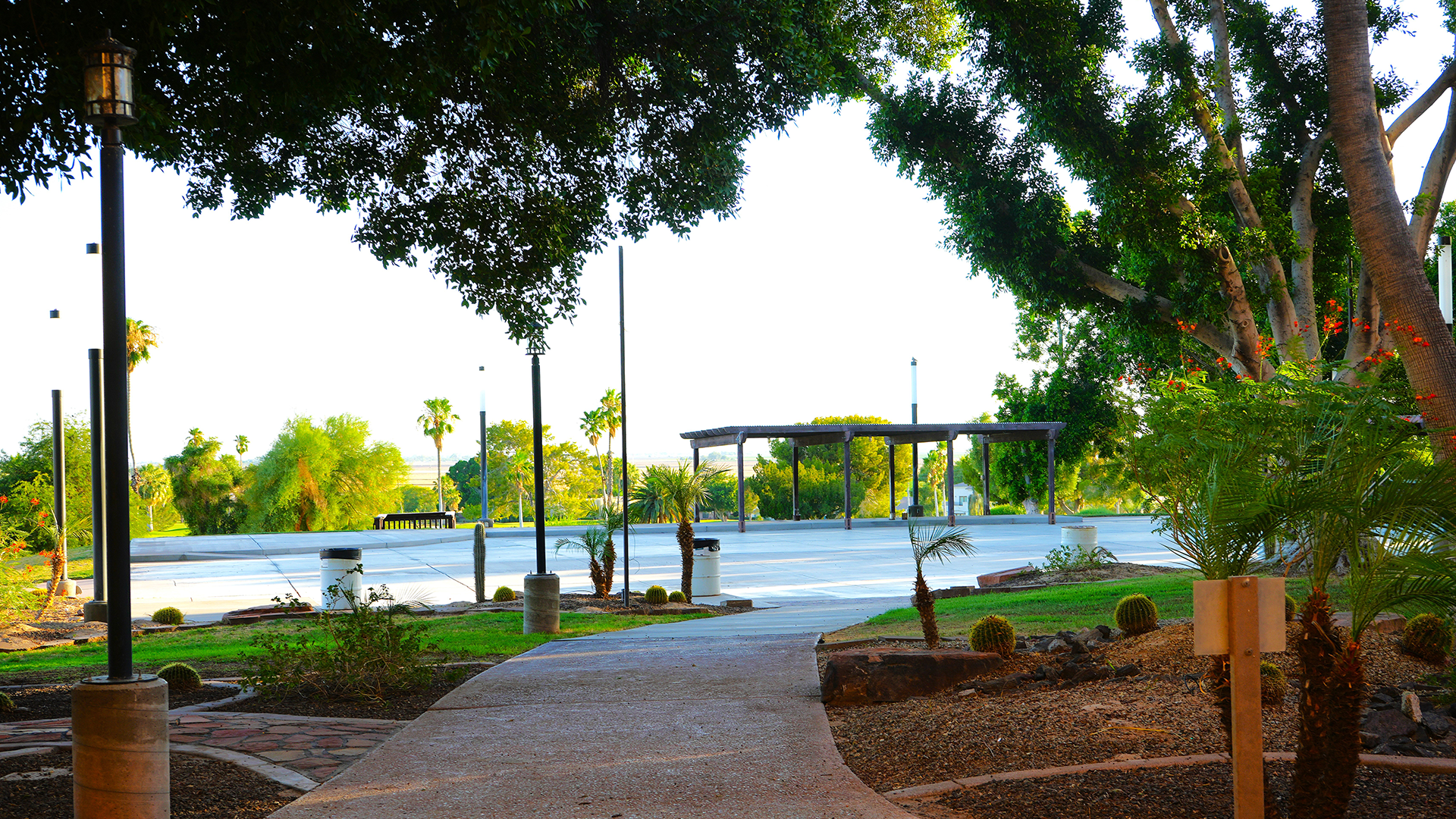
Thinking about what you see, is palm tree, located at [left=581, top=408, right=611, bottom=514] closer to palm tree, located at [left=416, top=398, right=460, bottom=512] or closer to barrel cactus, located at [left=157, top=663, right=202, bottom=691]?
palm tree, located at [left=416, top=398, right=460, bottom=512]

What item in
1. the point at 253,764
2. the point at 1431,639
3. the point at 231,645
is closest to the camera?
the point at 253,764

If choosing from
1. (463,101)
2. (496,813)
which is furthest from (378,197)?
(496,813)

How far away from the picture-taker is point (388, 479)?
49.3m

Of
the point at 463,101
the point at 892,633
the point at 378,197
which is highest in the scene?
the point at 463,101

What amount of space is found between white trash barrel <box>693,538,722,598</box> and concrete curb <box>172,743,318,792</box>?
11.0m

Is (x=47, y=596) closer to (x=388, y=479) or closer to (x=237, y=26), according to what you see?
(x=237, y=26)

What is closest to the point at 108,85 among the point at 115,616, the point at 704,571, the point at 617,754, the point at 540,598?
the point at 115,616

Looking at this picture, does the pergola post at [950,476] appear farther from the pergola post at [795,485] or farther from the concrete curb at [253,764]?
the concrete curb at [253,764]

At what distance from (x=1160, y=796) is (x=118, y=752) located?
4.15m

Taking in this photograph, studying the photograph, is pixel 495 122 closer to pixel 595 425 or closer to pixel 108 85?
pixel 108 85

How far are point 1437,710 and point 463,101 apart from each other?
26.9ft

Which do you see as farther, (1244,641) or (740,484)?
(740,484)

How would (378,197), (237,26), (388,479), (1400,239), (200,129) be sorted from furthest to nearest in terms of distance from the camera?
1. (388,479)
2. (378,197)
3. (1400,239)
4. (200,129)
5. (237,26)

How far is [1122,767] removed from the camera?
175 inches
